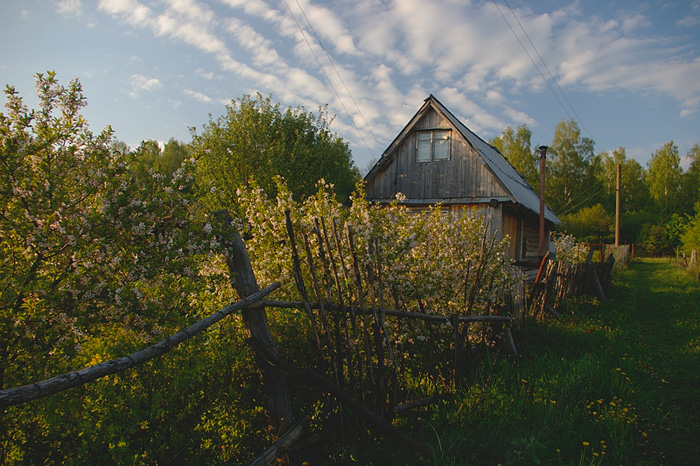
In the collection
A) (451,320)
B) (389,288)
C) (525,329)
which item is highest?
(389,288)

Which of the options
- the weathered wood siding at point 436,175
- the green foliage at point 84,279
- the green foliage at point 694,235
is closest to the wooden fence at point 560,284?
the weathered wood siding at point 436,175

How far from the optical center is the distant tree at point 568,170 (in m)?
39.8

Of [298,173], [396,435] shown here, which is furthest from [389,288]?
[298,173]

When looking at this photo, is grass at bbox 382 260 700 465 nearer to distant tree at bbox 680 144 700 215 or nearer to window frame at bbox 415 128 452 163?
window frame at bbox 415 128 452 163

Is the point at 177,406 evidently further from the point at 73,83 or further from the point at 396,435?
the point at 73,83

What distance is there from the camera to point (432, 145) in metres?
15.0

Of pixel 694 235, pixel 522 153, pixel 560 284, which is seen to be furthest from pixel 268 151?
pixel 522 153

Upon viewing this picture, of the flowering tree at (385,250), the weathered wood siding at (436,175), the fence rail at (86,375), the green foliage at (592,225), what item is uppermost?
the weathered wood siding at (436,175)

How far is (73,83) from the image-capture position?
10.0 feet

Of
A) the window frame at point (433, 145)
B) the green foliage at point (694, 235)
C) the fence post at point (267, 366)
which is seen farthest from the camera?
the green foliage at point (694, 235)

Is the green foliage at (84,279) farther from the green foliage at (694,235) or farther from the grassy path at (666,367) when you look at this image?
the green foliage at (694,235)

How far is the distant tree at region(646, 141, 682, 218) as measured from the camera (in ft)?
146

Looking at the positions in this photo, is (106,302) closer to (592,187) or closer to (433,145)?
(433,145)

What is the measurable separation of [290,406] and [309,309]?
753 mm
